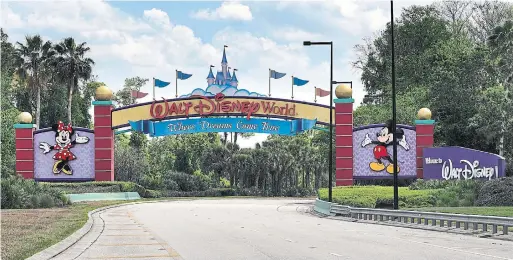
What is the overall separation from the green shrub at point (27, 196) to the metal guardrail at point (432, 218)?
1565 cm

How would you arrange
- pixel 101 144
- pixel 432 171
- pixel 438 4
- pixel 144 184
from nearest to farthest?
pixel 432 171 < pixel 101 144 < pixel 144 184 < pixel 438 4

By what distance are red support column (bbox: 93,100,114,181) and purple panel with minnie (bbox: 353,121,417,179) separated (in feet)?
63.7

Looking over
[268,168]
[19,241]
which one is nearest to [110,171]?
[268,168]

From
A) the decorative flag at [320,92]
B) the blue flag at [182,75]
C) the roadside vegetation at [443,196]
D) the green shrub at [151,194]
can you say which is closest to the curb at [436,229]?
the roadside vegetation at [443,196]

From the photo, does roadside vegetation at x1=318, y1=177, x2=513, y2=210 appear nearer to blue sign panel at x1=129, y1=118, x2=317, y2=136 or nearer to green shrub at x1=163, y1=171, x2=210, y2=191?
blue sign panel at x1=129, y1=118, x2=317, y2=136

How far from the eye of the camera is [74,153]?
55062 millimetres

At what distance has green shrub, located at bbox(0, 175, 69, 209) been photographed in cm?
3628

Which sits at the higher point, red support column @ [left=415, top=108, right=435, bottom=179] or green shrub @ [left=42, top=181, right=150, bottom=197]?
red support column @ [left=415, top=108, right=435, bottom=179]

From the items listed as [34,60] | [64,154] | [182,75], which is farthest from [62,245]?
[34,60]

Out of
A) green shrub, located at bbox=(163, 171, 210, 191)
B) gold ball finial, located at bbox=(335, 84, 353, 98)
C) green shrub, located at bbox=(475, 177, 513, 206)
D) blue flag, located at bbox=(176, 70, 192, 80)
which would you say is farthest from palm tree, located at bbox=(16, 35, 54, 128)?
green shrub, located at bbox=(475, 177, 513, 206)

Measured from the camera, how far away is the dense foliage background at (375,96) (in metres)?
59.8

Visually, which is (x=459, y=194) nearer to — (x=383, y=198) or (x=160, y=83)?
(x=383, y=198)

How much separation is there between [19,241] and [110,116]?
38320 mm

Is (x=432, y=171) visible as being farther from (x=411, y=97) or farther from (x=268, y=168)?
(x=268, y=168)
